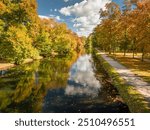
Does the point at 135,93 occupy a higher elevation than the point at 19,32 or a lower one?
lower

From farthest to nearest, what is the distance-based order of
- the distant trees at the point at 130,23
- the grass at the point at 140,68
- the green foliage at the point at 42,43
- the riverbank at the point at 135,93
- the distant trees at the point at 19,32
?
the green foliage at the point at 42,43
the distant trees at the point at 19,32
the distant trees at the point at 130,23
the grass at the point at 140,68
the riverbank at the point at 135,93

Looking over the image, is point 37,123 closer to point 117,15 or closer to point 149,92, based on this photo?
point 149,92

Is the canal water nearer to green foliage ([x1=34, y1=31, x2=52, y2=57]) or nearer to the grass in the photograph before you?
the grass

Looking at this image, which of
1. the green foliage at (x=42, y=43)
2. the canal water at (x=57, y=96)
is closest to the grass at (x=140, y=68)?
the canal water at (x=57, y=96)

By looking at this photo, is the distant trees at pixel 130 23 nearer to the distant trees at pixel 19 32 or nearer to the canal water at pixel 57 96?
the canal water at pixel 57 96

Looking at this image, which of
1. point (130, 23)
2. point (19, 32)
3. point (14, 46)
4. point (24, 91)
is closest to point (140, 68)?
point (130, 23)

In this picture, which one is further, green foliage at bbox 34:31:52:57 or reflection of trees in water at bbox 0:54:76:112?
green foliage at bbox 34:31:52:57

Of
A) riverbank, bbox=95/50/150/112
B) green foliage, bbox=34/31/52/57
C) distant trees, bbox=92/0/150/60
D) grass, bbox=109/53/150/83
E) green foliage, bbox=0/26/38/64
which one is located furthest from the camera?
green foliage, bbox=34/31/52/57

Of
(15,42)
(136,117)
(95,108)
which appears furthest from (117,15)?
(136,117)

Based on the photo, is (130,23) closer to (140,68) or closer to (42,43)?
(140,68)

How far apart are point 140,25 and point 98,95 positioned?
1891 cm

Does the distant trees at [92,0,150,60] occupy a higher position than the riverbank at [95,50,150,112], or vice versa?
the distant trees at [92,0,150,60]

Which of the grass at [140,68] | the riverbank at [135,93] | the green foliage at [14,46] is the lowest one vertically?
the riverbank at [135,93]

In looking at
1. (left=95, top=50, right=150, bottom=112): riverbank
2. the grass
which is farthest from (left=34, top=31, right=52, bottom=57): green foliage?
(left=95, top=50, right=150, bottom=112): riverbank
